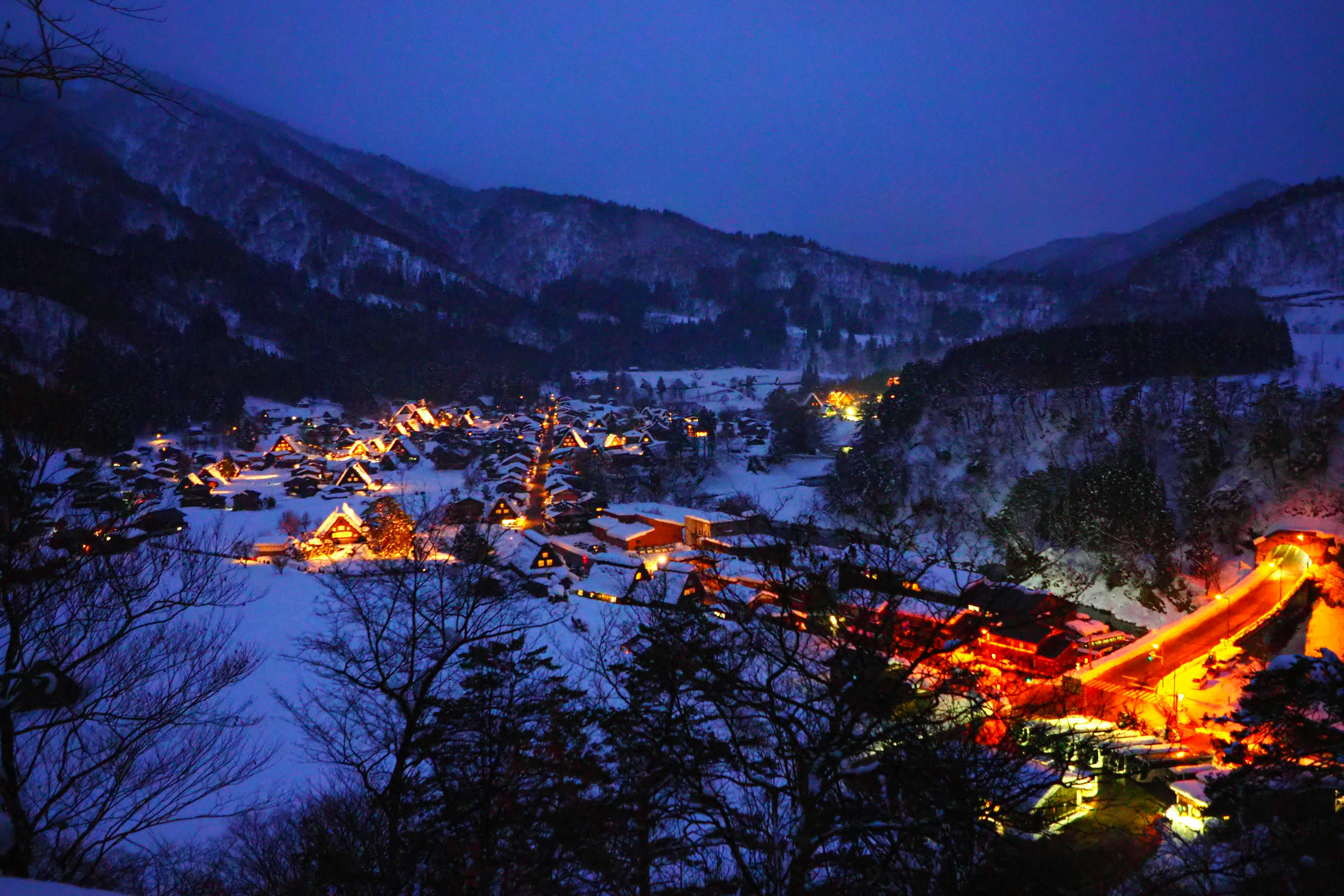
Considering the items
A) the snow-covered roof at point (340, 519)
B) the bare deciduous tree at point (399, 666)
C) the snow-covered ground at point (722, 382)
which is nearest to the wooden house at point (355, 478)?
the snow-covered roof at point (340, 519)

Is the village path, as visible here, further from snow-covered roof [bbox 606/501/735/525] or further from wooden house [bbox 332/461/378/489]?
wooden house [bbox 332/461/378/489]

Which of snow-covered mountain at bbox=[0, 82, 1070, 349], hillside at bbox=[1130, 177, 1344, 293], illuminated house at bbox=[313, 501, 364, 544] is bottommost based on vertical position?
illuminated house at bbox=[313, 501, 364, 544]

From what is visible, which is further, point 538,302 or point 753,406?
point 538,302

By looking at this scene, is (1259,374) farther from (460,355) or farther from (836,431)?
(460,355)

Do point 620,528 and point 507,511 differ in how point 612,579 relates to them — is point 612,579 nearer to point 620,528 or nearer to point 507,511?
point 620,528

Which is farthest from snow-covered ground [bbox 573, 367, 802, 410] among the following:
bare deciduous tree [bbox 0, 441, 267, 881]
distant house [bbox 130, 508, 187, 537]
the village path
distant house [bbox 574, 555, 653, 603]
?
bare deciduous tree [bbox 0, 441, 267, 881]

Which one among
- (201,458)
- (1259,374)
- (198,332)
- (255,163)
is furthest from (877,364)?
(255,163)
